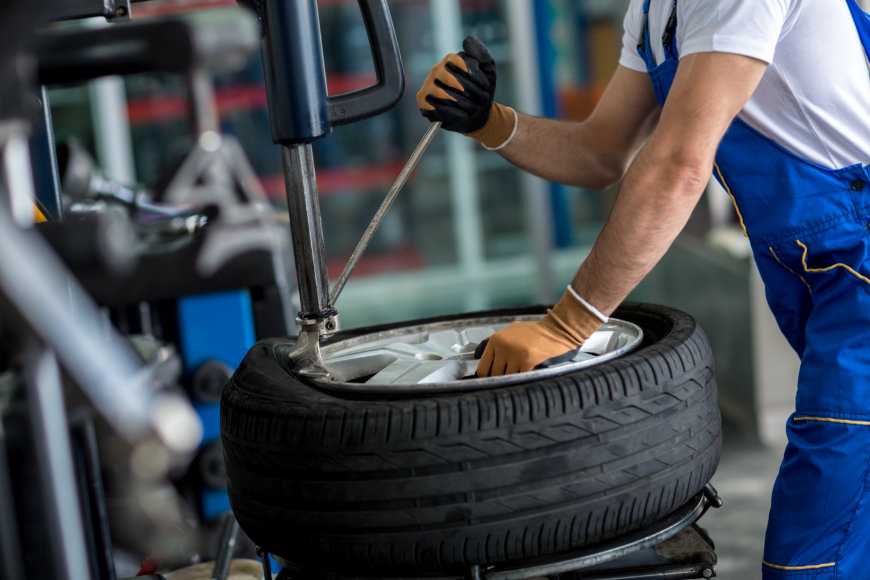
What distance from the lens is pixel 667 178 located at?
1163mm

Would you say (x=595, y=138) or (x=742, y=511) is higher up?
(x=595, y=138)

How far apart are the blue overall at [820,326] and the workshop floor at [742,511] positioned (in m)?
1.08

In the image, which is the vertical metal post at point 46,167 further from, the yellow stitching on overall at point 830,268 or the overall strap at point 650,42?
the yellow stitching on overall at point 830,268

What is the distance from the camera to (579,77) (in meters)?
5.75

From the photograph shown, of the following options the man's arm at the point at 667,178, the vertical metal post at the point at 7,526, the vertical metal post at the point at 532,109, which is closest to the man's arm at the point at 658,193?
the man's arm at the point at 667,178

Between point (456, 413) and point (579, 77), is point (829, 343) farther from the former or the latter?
point (579, 77)

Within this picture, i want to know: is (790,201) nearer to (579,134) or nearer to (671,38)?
(671,38)

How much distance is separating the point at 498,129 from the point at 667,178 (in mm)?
459

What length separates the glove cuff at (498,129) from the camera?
5.13 feet

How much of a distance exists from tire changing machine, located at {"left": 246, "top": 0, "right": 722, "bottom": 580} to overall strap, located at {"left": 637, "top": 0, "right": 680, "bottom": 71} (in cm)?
40

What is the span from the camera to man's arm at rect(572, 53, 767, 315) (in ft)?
3.80

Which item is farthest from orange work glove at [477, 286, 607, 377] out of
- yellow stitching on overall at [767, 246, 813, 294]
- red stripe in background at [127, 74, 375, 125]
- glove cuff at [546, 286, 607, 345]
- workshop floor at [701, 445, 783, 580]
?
red stripe in background at [127, 74, 375, 125]

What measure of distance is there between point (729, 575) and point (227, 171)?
1.64 m

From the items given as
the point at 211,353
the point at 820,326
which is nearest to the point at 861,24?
the point at 820,326
